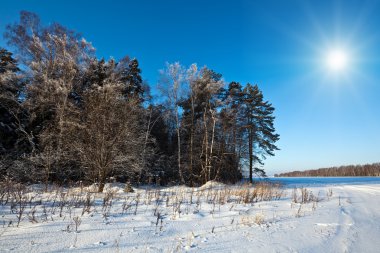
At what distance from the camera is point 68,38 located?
1844cm

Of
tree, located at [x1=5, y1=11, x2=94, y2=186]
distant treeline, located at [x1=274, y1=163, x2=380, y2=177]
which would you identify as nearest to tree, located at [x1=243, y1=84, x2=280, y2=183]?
tree, located at [x1=5, y1=11, x2=94, y2=186]

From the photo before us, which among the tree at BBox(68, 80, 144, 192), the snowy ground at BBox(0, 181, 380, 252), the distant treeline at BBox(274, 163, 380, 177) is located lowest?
the snowy ground at BBox(0, 181, 380, 252)

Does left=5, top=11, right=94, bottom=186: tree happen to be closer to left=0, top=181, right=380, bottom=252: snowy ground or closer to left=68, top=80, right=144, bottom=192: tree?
left=68, top=80, right=144, bottom=192: tree

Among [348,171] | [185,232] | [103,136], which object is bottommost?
[185,232]

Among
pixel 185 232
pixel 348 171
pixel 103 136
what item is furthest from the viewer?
pixel 348 171

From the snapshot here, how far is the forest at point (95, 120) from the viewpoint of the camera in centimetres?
1161

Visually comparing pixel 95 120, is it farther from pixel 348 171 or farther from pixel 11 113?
pixel 348 171

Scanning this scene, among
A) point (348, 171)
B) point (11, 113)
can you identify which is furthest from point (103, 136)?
point (348, 171)

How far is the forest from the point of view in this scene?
11.6 metres

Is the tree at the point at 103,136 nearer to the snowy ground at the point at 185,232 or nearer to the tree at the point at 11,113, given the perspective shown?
the snowy ground at the point at 185,232

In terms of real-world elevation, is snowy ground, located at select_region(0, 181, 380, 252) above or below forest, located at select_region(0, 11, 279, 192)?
below

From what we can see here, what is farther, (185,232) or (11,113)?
(11,113)

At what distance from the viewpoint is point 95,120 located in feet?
36.4

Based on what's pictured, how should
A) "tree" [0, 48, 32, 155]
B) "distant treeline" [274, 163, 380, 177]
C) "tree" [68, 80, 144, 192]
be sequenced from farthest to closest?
"distant treeline" [274, 163, 380, 177] < "tree" [0, 48, 32, 155] < "tree" [68, 80, 144, 192]
